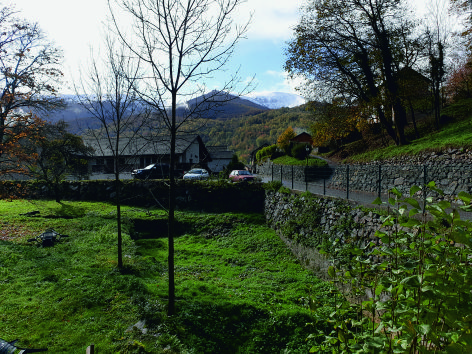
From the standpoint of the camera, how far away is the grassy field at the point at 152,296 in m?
5.07

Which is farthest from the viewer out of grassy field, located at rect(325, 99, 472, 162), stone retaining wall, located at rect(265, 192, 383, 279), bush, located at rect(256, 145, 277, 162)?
bush, located at rect(256, 145, 277, 162)

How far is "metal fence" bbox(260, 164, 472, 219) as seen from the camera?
9.05m

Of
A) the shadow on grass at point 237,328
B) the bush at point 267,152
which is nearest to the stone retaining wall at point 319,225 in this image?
the shadow on grass at point 237,328

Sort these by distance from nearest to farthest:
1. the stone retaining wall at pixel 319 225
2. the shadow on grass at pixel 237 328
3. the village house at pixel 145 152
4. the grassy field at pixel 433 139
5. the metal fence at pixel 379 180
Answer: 1. the shadow on grass at pixel 237 328
2. the village house at pixel 145 152
3. the stone retaining wall at pixel 319 225
4. the metal fence at pixel 379 180
5. the grassy field at pixel 433 139

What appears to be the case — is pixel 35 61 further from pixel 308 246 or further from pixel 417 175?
pixel 417 175

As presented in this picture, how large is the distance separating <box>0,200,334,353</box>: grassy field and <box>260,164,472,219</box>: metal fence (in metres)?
3.19

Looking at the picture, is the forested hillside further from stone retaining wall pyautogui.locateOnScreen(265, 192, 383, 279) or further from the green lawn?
stone retaining wall pyautogui.locateOnScreen(265, 192, 383, 279)

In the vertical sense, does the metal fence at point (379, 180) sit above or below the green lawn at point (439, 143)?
below

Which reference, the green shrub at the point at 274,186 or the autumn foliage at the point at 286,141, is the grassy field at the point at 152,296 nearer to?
the green shrub at the point at 274,186

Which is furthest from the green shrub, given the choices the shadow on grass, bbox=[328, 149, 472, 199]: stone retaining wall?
the shadow on grass

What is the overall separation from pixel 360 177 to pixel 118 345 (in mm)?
11830

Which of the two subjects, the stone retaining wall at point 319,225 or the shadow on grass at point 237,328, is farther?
the stone retaining wall at point 319,225

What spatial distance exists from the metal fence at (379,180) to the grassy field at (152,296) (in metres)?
3.19

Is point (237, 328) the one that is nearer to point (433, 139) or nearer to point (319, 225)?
point (319, 225)
